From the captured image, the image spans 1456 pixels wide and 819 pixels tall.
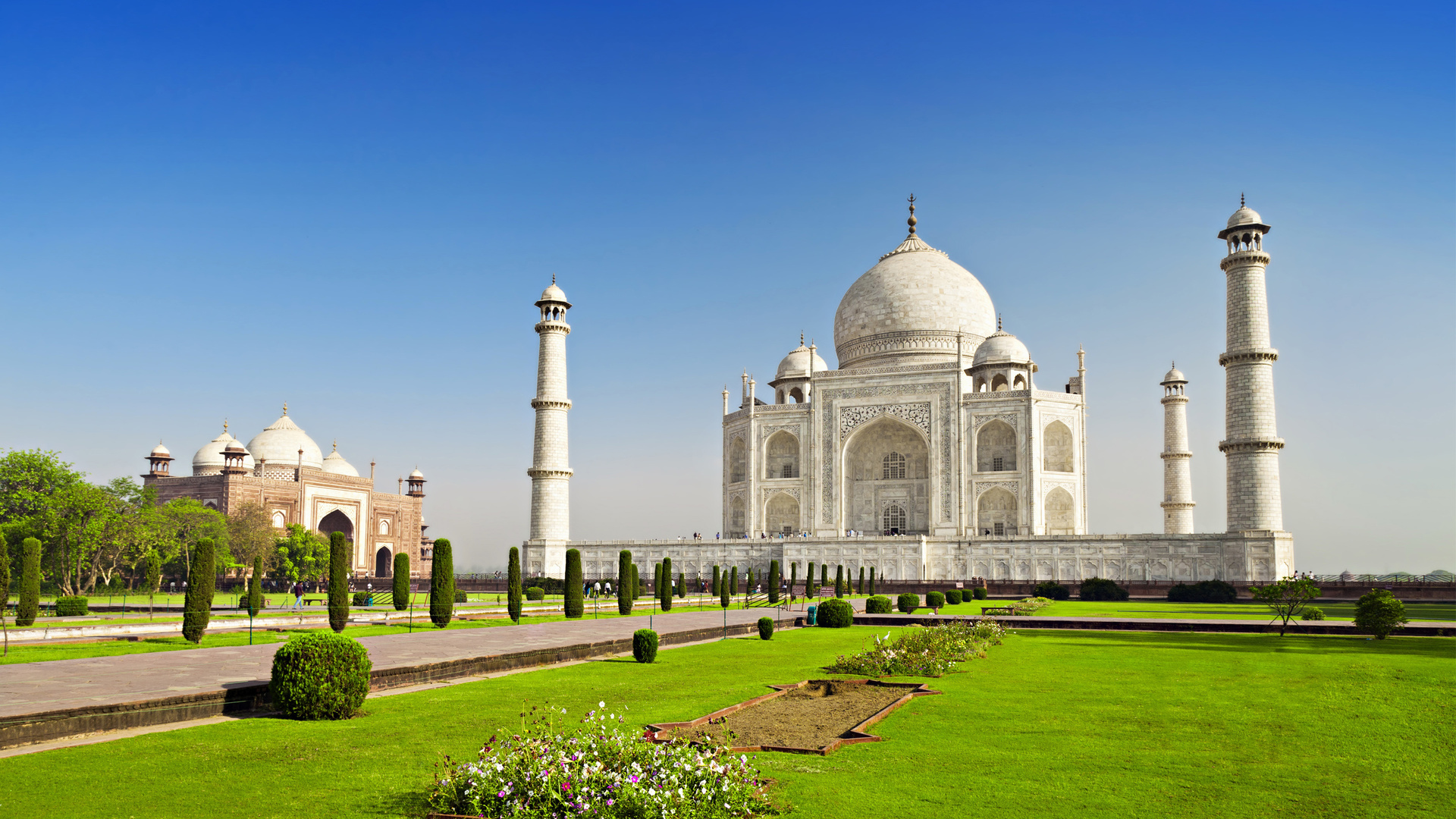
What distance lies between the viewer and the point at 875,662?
1106cm

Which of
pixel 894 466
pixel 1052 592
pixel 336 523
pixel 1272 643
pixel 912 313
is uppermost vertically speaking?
pixel 912 313

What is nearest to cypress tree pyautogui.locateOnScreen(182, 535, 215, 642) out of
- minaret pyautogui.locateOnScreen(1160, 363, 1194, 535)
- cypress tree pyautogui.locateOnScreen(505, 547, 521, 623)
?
cypress tree pyautogui.locateOnScreen(505, 547, 521, 623)

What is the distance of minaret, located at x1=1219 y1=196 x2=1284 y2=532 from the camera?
3194 cm

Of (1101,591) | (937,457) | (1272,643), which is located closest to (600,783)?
(1272,643)

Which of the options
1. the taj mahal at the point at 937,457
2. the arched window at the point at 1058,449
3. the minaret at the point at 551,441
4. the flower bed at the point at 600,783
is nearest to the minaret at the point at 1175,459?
the taj mahal at the point at 937,457

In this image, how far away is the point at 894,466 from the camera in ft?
144

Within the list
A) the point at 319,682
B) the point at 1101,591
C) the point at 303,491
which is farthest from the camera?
the point at 303,491

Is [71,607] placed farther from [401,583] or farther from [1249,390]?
[1249,390]

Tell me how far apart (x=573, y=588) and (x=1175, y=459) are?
106 feet

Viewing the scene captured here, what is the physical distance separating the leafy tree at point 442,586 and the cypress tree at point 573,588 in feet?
10.8

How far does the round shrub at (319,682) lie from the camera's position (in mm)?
7957

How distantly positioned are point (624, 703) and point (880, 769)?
136 inches

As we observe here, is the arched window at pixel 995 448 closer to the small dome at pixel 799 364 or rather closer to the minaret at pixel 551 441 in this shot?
the small dome at pixel 799 364

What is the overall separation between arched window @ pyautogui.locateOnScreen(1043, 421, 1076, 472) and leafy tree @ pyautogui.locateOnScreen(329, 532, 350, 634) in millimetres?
30627
